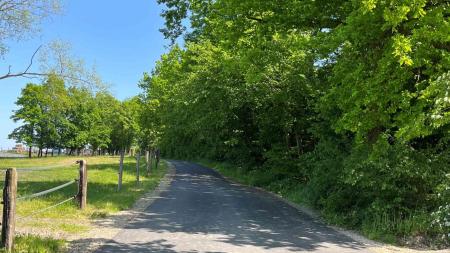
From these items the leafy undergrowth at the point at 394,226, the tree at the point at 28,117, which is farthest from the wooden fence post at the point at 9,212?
the tree at the point at 28,117

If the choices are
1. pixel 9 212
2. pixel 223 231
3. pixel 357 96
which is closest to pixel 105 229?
pixel 223 231

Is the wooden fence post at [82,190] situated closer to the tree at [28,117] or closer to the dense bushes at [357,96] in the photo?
the dense bushes at [357,96]

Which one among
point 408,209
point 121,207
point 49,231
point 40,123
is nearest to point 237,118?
point 121,207

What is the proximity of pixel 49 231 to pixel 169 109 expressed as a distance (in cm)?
3008

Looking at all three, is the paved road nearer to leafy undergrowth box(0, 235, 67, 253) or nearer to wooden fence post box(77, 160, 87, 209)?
leafy undergrowth box(0, 235, 67, 253)

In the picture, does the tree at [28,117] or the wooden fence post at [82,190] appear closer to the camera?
the wooden fence post at [82,190]

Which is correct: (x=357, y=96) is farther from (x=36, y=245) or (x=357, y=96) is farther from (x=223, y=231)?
(x=36, y=245)

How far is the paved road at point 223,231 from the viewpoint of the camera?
29.2 feet

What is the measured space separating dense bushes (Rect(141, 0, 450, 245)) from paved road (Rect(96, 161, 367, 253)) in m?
1.53

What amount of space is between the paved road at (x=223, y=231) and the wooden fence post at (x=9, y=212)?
161 cm

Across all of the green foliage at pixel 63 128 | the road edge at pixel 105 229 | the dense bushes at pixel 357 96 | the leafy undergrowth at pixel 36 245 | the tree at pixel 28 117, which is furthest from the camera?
the tree at pixel 28 117

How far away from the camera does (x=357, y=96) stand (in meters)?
11.4

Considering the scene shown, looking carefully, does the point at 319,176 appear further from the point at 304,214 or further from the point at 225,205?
the point at 225,205

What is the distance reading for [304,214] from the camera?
14805mm
